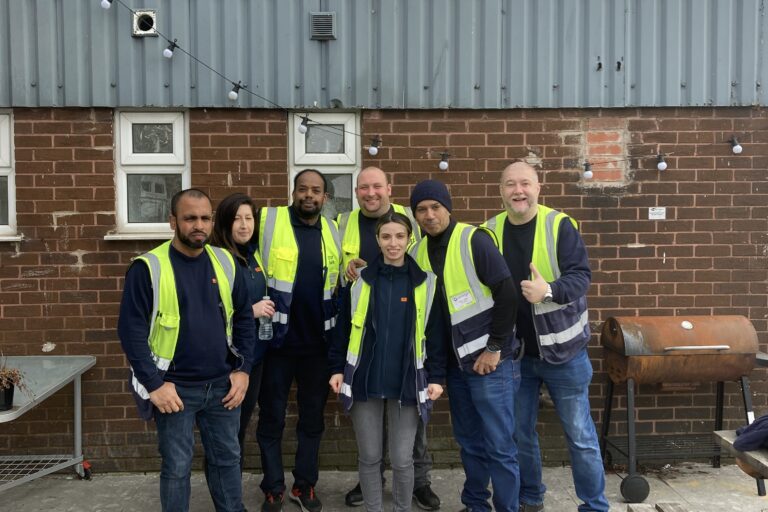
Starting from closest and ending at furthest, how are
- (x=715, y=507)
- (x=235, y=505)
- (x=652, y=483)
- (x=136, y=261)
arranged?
(x=136, y=261), (x=235, y=505), (x=715, y=507), (x=652, y=483)

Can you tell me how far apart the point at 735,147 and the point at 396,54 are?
272 centimetres

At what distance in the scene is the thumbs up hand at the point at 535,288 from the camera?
149 inches

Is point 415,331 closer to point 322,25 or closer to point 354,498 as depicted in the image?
point 354,498

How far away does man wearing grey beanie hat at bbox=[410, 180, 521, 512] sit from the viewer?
375cm

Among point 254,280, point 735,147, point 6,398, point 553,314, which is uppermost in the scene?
point 735,147

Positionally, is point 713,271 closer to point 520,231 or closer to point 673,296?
point 673,296

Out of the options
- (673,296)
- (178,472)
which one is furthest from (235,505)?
(673,296)

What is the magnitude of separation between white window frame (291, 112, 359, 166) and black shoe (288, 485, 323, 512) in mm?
2401

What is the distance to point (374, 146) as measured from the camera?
5059 mm

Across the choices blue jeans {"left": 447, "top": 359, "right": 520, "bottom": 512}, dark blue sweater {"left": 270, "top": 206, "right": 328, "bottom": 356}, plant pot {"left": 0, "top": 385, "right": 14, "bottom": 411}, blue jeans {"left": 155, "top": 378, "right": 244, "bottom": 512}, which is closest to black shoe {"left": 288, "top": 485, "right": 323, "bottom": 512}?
blue jeans {"left": 155, "top": 378, "right": 244, "bottom": 512}

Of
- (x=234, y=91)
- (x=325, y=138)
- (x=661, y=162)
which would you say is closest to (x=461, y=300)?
(x=325, y=138)

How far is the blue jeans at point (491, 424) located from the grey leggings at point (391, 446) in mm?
360

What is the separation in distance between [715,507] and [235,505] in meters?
3.21

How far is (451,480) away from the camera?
5023 millimetres
